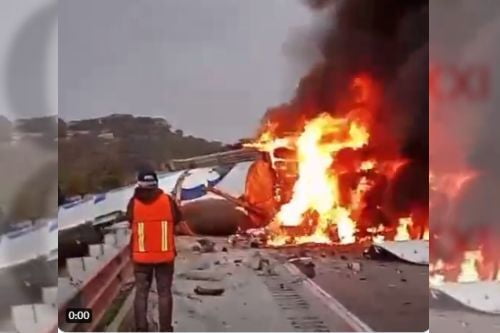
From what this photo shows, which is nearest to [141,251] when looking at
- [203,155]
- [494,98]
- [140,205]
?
[140,205]

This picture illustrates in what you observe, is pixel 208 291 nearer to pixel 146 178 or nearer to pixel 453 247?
pixel 146 178

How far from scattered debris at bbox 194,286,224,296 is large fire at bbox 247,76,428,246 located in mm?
109

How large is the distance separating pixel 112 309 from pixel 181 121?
31 cm

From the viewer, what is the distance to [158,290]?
1.22m

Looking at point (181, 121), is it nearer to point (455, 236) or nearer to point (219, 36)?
point (219, 36)

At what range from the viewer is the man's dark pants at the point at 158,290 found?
1.22 metres

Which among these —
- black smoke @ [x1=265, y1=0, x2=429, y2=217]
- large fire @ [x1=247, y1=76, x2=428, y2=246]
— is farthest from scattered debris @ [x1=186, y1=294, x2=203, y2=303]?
black smoke @ [x1=265, y1=0, x2=429, y2=217]

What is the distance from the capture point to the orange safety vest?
1.22 meters

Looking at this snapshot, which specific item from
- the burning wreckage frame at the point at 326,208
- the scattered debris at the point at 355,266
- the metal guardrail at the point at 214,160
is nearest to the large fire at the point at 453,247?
the burning wreckage frame at the point at 326,208

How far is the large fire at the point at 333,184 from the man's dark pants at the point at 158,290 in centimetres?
17

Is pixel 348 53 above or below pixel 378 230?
above

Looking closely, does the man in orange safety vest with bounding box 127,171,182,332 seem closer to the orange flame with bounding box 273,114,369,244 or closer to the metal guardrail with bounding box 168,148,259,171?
the metal guardrail with bounding box 168,148,259,171

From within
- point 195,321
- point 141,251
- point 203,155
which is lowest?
point 195,321

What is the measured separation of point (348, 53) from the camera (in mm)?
1221
